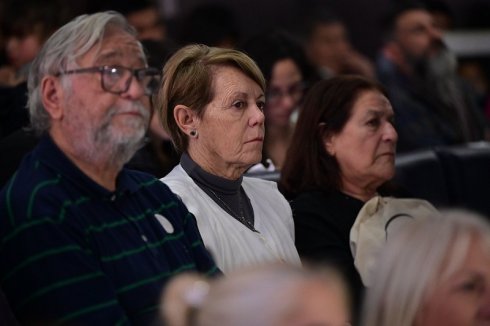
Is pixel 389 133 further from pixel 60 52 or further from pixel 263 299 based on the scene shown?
pixel 263 299

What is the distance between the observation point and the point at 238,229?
151 inches

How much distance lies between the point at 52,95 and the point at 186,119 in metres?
0.58

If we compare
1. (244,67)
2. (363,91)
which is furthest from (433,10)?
(244,67)

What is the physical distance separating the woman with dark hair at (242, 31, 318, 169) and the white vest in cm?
131

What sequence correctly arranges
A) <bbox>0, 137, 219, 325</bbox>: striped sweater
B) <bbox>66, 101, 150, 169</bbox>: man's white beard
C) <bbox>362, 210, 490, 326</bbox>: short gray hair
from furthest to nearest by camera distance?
<bbox>66, 101, 150, 169</bbox>: man's white beard → <bbox>0, 137, 219, 325</bbox>: striped sweater → <bbox>362, 210, 490, 326</bbox>: short gray hair

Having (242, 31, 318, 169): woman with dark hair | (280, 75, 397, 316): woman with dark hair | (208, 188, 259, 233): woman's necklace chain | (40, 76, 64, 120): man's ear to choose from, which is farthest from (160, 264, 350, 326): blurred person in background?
(242, 31, 318, 169): woman with dark hair

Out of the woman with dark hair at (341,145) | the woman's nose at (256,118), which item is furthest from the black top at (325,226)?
the woman's nose at (256,118)

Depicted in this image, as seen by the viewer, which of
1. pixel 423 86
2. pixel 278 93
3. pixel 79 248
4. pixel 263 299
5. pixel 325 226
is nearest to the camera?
pixel 263 299

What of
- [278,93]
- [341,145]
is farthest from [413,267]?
[278,93]

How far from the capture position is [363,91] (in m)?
4.49

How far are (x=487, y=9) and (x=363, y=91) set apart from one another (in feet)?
15.0

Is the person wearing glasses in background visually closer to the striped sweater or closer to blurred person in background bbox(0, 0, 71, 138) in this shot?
the striped sweater

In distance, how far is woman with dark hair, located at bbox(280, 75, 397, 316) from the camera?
4.42m

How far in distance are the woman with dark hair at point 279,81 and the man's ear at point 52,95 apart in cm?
198
